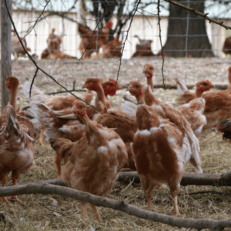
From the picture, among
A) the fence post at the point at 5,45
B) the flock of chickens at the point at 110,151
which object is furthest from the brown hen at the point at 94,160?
the fence post at the point at 5,45

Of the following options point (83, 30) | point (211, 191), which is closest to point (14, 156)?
point (211, 191)

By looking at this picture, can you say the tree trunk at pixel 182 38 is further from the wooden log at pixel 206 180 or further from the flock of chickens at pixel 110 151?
the wooden log at pixel 206 180

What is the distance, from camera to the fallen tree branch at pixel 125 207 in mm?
1822

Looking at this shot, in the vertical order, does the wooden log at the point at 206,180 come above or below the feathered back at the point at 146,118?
below

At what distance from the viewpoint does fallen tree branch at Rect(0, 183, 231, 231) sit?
5.98 ft

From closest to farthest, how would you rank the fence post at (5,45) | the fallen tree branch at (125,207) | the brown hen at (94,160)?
1. the fallen tree branch at (125,207)
2. the brown hen at (94,160)
3. the fence post at (5,45)

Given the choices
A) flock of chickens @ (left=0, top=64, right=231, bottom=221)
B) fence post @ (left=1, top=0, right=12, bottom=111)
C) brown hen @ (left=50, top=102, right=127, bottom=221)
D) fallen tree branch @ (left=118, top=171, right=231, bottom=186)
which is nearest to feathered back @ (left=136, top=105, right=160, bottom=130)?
→ flock of chickens @ (left=0, top=64, right=231, bottom=221)

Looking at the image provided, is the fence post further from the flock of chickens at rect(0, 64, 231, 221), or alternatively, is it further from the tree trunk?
the tree trunk

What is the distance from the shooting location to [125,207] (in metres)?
2.00

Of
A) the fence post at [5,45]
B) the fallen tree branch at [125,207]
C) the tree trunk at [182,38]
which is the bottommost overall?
the fallen tree branch at [125,207]

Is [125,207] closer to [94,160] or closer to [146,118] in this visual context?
[94,160]

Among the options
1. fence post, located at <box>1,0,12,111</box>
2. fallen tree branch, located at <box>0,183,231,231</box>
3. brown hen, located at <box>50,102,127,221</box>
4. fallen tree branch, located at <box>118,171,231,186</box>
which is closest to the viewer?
fallen tree branch, located at <box>0,183,231,231</box>

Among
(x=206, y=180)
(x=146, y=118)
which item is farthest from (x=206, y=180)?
(x=146, y=118)

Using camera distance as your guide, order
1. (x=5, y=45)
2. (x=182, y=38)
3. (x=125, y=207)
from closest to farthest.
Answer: (x=125, y=207) < (x=5, y=45) < (x=182, y=38)
